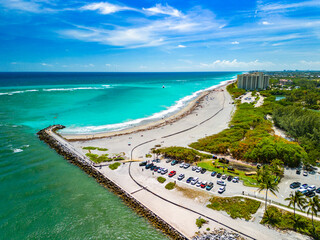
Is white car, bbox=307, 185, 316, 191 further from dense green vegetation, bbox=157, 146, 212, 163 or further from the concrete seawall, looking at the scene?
the concrete seawall

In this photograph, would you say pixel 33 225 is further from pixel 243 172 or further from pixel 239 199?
pixel 243 172

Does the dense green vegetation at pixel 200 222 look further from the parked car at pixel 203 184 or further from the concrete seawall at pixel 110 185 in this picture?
the parked car at pixel 203 184

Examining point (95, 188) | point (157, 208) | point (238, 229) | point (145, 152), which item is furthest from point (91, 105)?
point (238, 229)

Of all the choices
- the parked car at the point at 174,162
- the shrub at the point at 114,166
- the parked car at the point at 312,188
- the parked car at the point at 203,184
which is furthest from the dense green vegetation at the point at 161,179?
the parked car at the point at 312,188

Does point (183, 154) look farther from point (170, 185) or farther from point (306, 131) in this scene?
point (306, 131)

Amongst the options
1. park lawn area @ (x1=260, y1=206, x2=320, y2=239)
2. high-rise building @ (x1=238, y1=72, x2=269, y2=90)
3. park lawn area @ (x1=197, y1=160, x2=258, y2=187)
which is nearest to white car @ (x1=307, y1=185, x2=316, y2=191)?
park lawn area @ (x1=260, y1=206, x2=320, y2=239)
